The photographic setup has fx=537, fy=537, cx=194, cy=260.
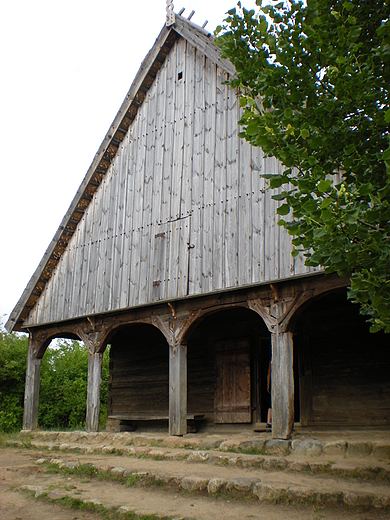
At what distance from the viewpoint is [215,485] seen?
731 centimetres

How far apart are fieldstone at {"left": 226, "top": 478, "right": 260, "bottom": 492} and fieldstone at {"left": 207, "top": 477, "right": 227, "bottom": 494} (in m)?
0.09

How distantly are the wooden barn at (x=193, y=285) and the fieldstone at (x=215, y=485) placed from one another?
216 cm

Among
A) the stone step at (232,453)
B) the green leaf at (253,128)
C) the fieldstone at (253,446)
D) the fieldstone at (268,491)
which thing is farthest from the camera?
the fieldstone at (253,446)

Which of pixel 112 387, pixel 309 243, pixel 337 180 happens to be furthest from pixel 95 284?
pixel 309 243

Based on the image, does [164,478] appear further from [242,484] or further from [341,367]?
[341,367]

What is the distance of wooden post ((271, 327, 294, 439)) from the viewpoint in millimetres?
9203

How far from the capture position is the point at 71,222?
1422cm

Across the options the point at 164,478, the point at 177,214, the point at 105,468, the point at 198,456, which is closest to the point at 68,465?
the point at 105,468

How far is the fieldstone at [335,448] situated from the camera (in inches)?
326

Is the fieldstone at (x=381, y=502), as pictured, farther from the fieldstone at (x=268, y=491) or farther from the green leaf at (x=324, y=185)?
A: the green leaf at (x=324, y=185)

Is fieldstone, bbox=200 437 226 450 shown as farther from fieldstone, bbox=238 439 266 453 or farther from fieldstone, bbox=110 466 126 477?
fieldstone, bbox=110 466 126 477

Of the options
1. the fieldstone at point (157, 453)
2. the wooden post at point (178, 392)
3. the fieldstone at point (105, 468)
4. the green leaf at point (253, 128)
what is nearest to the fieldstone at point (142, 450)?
the fieldstone at point (157, 453)

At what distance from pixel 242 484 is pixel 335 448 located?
76.2 inches

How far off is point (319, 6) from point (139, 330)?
11774 millimetres
